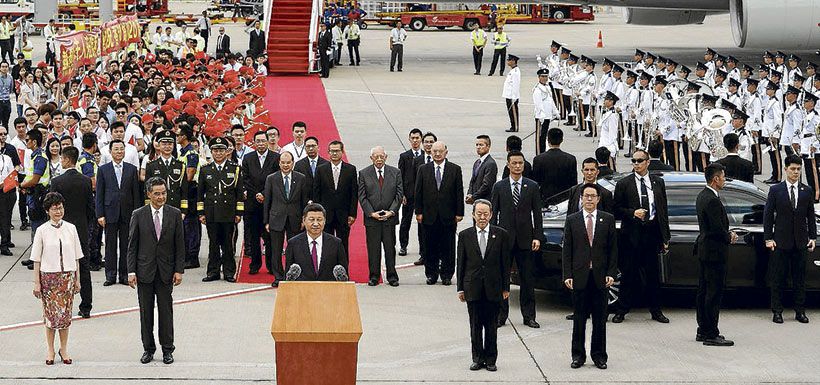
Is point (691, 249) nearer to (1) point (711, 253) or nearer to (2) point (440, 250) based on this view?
(1) point (711, 253)

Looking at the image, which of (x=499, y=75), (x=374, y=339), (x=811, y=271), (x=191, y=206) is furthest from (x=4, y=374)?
(x=499, y=75)

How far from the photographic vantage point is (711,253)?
11.1 metres

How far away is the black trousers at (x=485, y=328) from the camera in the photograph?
995 centimetres

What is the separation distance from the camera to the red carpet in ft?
45.6

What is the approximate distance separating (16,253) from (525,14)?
5339cm

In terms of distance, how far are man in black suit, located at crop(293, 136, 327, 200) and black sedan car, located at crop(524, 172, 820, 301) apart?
8.38 feet

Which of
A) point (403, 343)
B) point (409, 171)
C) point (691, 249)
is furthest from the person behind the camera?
point (409, 171)

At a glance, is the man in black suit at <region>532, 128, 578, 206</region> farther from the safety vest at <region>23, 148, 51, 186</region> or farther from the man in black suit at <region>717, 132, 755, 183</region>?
the safety vest at <region>23, 148, 51, 186</region>

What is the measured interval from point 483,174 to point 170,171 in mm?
3201

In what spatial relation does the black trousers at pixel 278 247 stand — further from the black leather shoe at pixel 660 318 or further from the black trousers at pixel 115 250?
the black leather shoe at pixel 660 318

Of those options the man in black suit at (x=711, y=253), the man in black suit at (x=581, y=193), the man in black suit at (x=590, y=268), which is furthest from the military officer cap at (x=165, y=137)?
the man in black suit at (x=711, y=253)

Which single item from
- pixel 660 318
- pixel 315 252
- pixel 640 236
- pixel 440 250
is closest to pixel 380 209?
pixel 440 250

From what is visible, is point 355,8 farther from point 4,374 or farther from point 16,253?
point 4,374

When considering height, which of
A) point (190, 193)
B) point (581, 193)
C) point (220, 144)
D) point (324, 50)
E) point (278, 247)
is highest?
point (220, 144)
